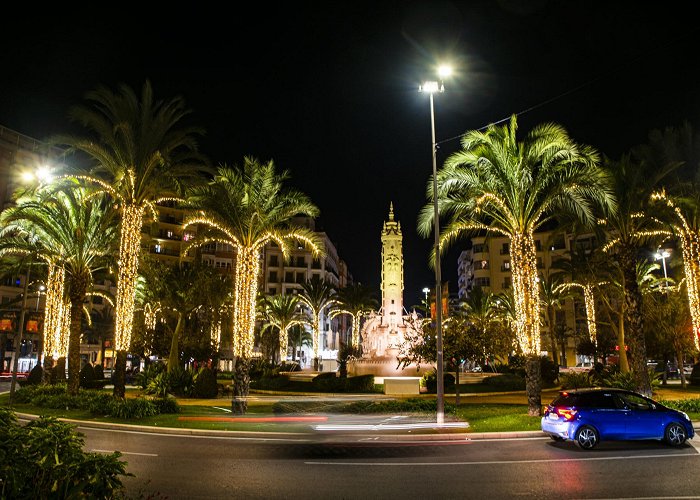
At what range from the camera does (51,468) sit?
4988 mm

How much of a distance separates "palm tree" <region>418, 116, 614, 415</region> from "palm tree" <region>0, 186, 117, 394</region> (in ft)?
56.3

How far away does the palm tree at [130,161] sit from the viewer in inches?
856

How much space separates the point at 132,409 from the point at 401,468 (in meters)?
12.0

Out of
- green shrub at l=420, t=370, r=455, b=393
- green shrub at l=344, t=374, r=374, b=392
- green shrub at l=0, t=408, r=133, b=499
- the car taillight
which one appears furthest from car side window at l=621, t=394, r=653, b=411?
green shrub at l=344, t=374, r=374, b=392

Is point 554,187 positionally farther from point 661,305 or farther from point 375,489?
point 661,305

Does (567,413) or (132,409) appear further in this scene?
(132,409)

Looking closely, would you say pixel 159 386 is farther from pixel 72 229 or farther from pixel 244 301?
pixel 72 229

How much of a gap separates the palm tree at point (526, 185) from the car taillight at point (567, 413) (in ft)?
18.6

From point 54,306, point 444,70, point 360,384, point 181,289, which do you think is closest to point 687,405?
point 444,70

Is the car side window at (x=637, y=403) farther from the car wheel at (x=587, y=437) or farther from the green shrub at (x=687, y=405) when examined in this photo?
the green shrub at (x=687, y=405)

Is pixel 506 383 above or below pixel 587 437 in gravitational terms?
below

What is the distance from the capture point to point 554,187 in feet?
63.2

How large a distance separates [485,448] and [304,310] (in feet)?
320

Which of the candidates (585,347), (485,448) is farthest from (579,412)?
(585,347)
